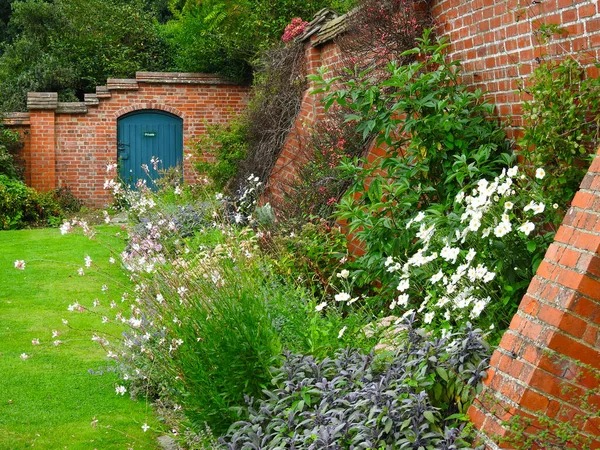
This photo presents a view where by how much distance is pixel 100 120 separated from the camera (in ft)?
58.3

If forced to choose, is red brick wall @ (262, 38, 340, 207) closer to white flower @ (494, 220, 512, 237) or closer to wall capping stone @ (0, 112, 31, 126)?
white flower @ (494, 220, 512, 237)

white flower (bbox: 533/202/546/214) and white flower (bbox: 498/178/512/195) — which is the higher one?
white flower (bbox: 498/178/512/195)

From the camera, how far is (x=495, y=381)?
322 centimetres

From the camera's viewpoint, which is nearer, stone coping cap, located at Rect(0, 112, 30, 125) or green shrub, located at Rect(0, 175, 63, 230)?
green shrub, located at Rect(0, 175, 63, 230)

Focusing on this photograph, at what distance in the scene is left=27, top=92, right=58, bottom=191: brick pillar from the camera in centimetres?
1731

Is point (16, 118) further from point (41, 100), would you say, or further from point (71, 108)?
point (71, 108)

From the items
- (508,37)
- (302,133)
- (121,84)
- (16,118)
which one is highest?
(121,84)

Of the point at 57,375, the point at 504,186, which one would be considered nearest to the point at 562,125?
the point at 504,186

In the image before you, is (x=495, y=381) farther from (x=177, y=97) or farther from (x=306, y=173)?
(x=177, y=97)

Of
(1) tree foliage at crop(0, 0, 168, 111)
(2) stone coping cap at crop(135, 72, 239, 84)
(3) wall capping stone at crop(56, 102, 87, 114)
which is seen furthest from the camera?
(1) tree foliage at crop(0, 0, 168, 111)

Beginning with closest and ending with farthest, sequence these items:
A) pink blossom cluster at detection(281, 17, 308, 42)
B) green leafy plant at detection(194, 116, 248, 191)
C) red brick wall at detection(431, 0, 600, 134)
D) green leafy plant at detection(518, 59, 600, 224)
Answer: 1. green leafy plant at detection(518, 59, 600, 224)
2. red brick wall at detection(431, 0, 600, 134)
3. pink blossom cluster at detection(281, 17, 308, 42)
4. green leafy plant at detection(194, 116, 248, 191)

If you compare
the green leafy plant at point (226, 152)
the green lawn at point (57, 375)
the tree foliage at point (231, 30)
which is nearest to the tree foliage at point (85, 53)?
the tree foliage at point (231, 30)

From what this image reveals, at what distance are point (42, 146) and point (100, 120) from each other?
1.40 metres

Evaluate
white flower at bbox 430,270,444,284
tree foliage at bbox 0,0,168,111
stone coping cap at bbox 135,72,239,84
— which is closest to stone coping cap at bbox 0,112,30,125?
tree foliage at bbox 0,0,168,111
